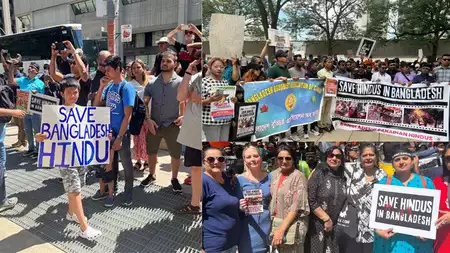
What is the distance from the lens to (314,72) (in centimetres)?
138

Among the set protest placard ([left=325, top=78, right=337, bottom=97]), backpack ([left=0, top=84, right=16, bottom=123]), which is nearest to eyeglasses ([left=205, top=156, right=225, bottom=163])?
protest placard ([left=325, top=78, right=337, bottom=97])

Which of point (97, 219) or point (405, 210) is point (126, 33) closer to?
point (97, 219)

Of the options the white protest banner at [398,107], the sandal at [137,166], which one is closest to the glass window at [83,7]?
the sandal at [137,166]

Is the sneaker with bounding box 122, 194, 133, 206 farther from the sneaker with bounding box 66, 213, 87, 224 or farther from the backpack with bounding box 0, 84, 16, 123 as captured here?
the backpack with bounding box 0, 84, 16, 123

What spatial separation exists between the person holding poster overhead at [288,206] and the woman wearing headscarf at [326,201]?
38 mm

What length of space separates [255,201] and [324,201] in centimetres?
30

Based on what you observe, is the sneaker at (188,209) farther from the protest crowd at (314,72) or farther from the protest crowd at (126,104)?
the protest crowd at (314,72)

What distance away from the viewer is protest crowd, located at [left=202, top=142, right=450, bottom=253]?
1.48 m

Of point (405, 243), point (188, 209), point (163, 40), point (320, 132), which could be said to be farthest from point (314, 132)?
point (188, 209)

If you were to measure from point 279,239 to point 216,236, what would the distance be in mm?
252

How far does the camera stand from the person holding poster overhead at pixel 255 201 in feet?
4.96

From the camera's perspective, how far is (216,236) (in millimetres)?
1578

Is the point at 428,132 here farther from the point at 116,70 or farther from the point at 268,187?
the point at 116,70

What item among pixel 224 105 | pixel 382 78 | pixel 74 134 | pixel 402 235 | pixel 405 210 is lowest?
pixel 402 235
